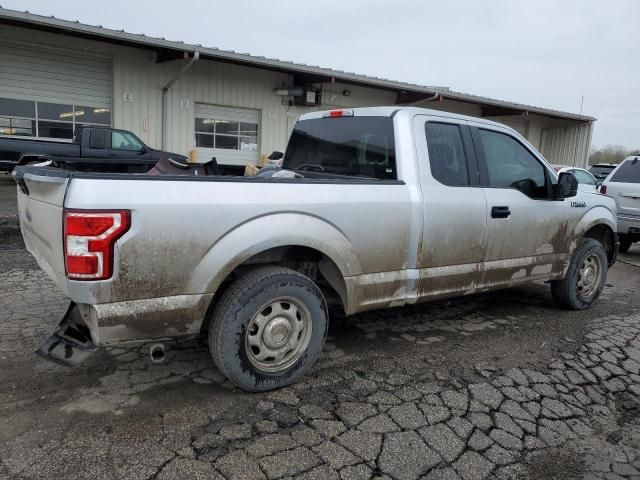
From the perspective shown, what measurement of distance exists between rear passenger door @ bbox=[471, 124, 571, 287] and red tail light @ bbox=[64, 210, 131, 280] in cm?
297

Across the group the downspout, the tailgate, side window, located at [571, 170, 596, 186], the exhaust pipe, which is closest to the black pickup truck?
the downspout

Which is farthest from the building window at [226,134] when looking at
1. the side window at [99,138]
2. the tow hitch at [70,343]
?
the tow hitch at [70,343]

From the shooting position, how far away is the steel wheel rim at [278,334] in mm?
3141

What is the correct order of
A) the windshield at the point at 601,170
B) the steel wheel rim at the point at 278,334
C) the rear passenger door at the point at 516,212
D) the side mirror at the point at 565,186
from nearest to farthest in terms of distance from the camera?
1. the steel wheel rim at the point at 278,334
2. the rear passenger door at the point at 516,212
3. the side mirror at the point at 565,186
4. the windshield at the point at 601,170

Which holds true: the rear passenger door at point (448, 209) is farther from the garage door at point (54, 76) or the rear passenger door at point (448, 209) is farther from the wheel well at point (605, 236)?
the garage door at point (54, 76)

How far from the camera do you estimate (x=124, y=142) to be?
12.1 meters

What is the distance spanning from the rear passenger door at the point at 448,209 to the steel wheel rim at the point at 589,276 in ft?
5.98

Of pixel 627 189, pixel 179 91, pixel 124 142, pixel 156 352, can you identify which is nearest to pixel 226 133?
pixel 179 91

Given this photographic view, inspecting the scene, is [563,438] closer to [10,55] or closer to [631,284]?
[631,284]

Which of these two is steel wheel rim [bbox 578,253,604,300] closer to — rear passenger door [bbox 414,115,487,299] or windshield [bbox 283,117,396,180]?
rear passenger door [bbox 414,115,487,299]

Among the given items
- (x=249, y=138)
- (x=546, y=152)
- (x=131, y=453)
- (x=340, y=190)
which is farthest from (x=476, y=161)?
(x=546, y=152)

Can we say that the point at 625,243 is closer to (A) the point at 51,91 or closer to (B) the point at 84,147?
(B) the point at 84,147

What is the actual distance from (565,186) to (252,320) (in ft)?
11.0

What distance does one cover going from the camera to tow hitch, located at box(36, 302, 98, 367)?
2.92 metres
